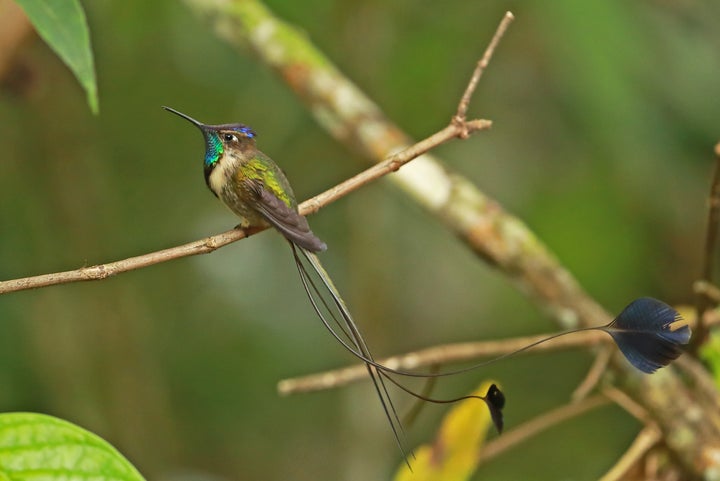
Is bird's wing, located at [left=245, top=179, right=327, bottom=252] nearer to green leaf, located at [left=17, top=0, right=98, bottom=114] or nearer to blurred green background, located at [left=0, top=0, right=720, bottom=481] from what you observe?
green leaf, located at [left=17, top=0, right=98, bottom=114]

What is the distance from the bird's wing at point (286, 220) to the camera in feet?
3.17

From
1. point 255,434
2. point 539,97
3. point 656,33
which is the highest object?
point 656,33

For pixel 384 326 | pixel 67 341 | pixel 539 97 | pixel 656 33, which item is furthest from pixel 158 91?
pixel 656 33

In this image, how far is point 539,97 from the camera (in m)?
3.14

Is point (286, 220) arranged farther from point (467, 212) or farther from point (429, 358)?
point (467, 212)

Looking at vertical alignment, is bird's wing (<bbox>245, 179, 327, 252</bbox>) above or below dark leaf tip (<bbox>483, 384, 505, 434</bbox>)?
below

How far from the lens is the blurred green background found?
8.26 feet

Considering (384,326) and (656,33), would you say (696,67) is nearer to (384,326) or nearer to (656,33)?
(656,33)

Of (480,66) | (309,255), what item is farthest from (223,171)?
(480,66)

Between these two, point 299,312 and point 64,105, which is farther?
point 299,312

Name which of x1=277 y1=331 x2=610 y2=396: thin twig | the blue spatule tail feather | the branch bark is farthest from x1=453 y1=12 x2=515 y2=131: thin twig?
the branch bark

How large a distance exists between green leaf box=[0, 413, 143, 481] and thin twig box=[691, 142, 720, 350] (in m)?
0.83

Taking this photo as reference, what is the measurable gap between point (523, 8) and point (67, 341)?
161 centimetres

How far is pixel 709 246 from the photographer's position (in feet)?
4.75
